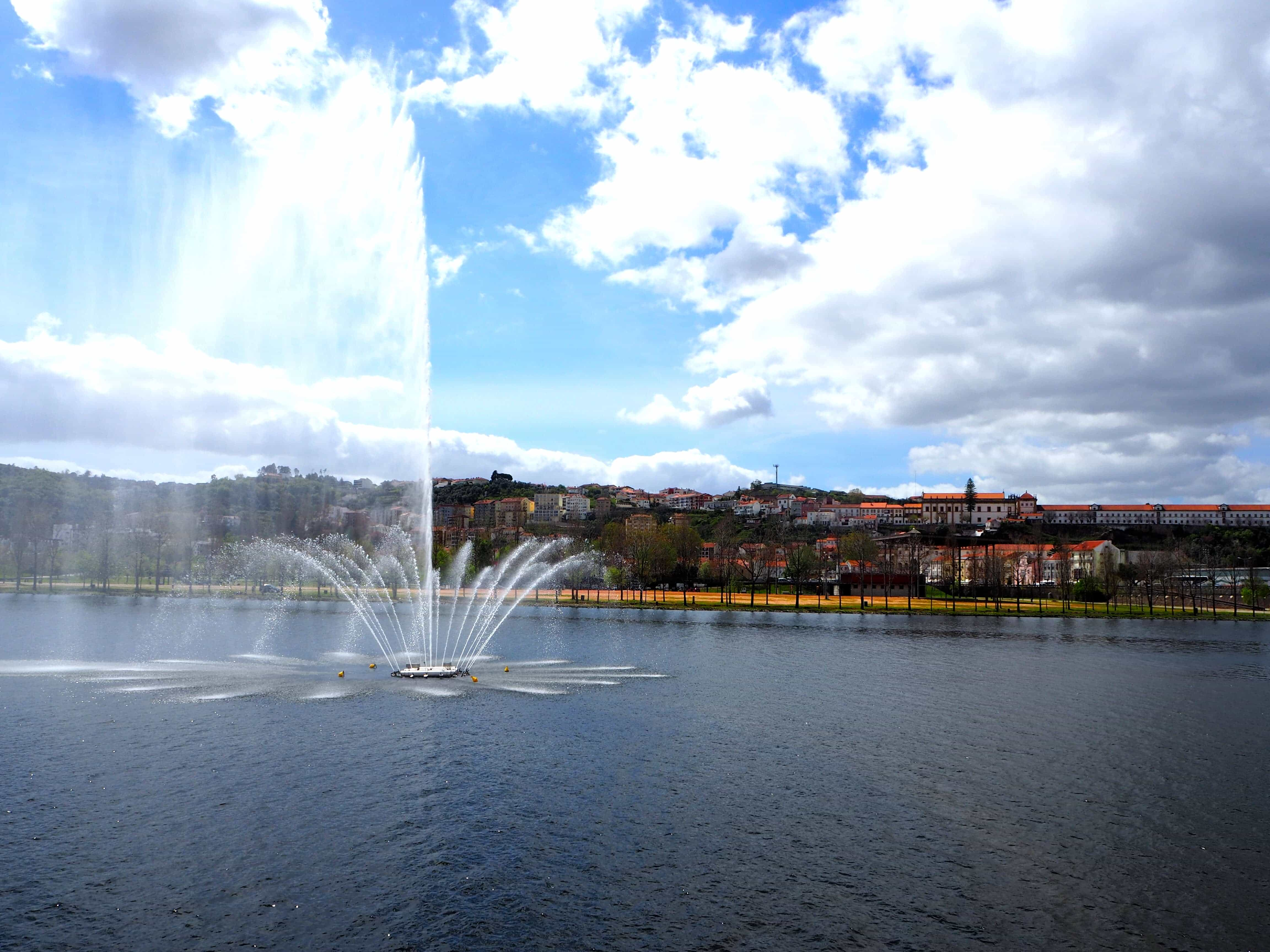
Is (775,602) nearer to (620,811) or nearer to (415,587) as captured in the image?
(415,587)

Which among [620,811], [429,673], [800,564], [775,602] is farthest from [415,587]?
[620,811]

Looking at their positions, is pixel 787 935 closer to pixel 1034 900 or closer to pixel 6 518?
pixel 1034 900

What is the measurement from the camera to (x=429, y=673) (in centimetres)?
5338

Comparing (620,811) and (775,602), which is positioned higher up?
(620,811)

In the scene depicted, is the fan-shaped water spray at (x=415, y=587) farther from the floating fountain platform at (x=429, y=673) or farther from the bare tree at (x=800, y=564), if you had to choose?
the bare tree at (x=800, y=564)

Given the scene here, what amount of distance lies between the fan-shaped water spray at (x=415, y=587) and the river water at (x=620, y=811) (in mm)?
9806

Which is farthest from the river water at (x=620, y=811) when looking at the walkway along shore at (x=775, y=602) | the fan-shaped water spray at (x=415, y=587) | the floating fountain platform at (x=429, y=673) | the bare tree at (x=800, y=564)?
the bare tree at (x=800, y=564)

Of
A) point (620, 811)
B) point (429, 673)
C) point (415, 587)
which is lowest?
point (620, 811)

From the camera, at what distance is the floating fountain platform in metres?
53.2

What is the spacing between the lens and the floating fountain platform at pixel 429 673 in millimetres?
53250

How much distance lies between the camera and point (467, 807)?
2858 cm

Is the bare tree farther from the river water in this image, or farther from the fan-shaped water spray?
the river water

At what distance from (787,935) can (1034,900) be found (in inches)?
305

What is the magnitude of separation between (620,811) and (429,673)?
28.1 meters
